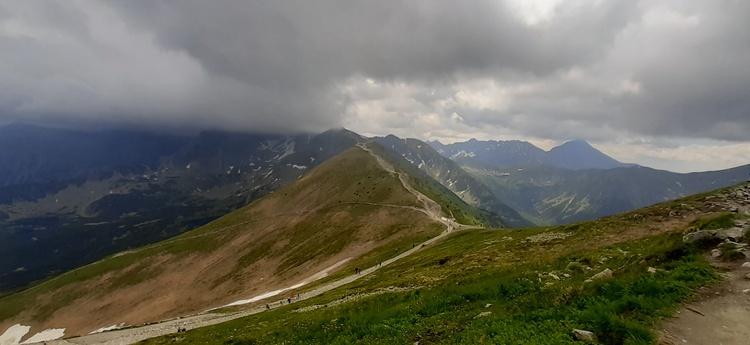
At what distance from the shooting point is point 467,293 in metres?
24.8

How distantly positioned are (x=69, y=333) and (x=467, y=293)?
206991mm

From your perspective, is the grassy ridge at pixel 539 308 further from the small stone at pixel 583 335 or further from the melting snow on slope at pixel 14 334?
the melting snow on slope at pixel 14 334

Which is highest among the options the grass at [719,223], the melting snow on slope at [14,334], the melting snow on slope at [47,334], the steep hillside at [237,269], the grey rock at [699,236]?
the grass at [719,223]

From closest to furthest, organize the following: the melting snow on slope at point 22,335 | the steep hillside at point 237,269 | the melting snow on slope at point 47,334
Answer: the steep hillside at point 237,269, the melting snow on slope at point 47,334, the melting snow on slope at point 22,335

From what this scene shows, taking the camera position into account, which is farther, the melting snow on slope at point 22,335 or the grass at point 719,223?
the melting snow on slope at point 22,335

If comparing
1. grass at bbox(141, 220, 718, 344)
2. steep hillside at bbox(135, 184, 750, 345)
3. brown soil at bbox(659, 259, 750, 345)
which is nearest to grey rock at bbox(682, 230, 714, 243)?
steep hillside at bbox(135, 184, 750, 345)

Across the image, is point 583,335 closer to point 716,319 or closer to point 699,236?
point 716,319

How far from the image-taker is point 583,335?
13.7 metres

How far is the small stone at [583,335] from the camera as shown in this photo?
44.4 ft

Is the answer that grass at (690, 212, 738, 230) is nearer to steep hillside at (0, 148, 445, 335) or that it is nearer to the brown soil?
the brown soil

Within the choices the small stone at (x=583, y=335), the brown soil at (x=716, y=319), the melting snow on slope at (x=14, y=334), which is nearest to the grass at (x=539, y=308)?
the small stone at (x=583, y=335)

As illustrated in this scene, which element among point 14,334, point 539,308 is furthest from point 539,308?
point 14,334

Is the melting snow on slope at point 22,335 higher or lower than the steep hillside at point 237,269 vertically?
lower

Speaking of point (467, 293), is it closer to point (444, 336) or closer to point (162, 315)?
point (444, 336)
